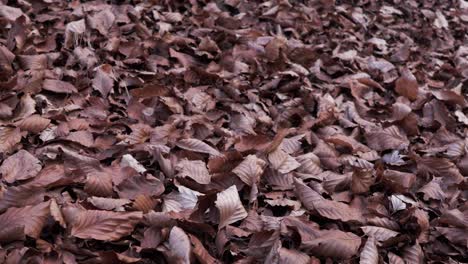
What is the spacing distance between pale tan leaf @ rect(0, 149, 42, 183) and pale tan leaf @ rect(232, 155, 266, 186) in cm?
67

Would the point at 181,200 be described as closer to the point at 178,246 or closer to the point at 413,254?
the point at 178,246

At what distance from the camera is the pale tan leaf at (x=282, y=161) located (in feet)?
6.33

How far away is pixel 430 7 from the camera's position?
13.2 ft

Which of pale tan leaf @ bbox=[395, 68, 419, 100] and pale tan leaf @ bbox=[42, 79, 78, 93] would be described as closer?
pale tan leaf @ bbox=[42, 79, 78, 93]

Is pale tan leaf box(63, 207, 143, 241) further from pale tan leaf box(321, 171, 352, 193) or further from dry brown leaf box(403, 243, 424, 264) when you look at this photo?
dry brown leaf box(403, 243, 424, 264)

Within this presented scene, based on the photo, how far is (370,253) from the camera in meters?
1.64

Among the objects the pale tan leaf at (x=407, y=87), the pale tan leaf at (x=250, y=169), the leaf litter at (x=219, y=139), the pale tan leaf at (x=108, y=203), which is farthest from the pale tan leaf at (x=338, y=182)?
the pale tan leaf at (x=407, y=87)

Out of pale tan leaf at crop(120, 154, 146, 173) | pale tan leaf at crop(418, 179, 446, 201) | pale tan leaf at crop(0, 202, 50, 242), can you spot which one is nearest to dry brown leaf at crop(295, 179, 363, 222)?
pale tan leaf at crop(418, 179, 446, 201)

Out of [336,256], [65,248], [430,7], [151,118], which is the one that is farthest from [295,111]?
[430,7]

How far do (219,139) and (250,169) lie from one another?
301mm

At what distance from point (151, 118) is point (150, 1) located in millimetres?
1172

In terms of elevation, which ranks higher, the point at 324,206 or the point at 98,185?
the point at 98,185

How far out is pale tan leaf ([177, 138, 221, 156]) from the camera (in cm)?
196

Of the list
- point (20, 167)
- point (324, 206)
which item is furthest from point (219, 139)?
point (20, 167)
